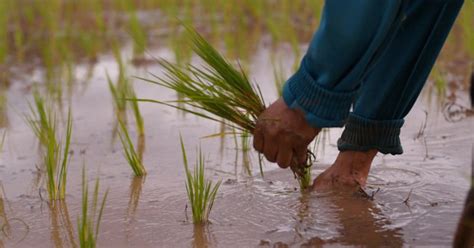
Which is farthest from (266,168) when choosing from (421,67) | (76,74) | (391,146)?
(76,74)

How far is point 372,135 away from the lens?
233 cm

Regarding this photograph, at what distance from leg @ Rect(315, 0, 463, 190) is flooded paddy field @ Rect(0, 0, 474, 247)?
110 millimetres

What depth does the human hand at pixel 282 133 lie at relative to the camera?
1.94 meters

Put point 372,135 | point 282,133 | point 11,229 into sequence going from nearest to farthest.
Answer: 1. point 282,133
2. point 11,229
3. point 372,135

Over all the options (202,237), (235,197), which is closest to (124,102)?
(235,197)

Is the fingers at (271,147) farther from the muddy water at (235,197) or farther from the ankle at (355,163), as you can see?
the ankle at (355,163)

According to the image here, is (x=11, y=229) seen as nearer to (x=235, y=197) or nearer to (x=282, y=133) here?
(x=235, y=197)

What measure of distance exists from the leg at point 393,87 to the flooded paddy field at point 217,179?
0.11 metres

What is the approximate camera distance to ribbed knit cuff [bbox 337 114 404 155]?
2312mm

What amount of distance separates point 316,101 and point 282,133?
6.3 inches

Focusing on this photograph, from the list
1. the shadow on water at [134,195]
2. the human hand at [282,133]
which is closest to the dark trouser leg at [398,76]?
the human hand at [282,133]

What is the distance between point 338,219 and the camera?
7.12 feet

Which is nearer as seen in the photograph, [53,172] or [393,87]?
[393,87]

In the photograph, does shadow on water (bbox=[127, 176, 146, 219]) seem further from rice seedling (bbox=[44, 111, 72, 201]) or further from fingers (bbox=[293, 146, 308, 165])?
fingers (bbox=[293, 146, 308, 165])
